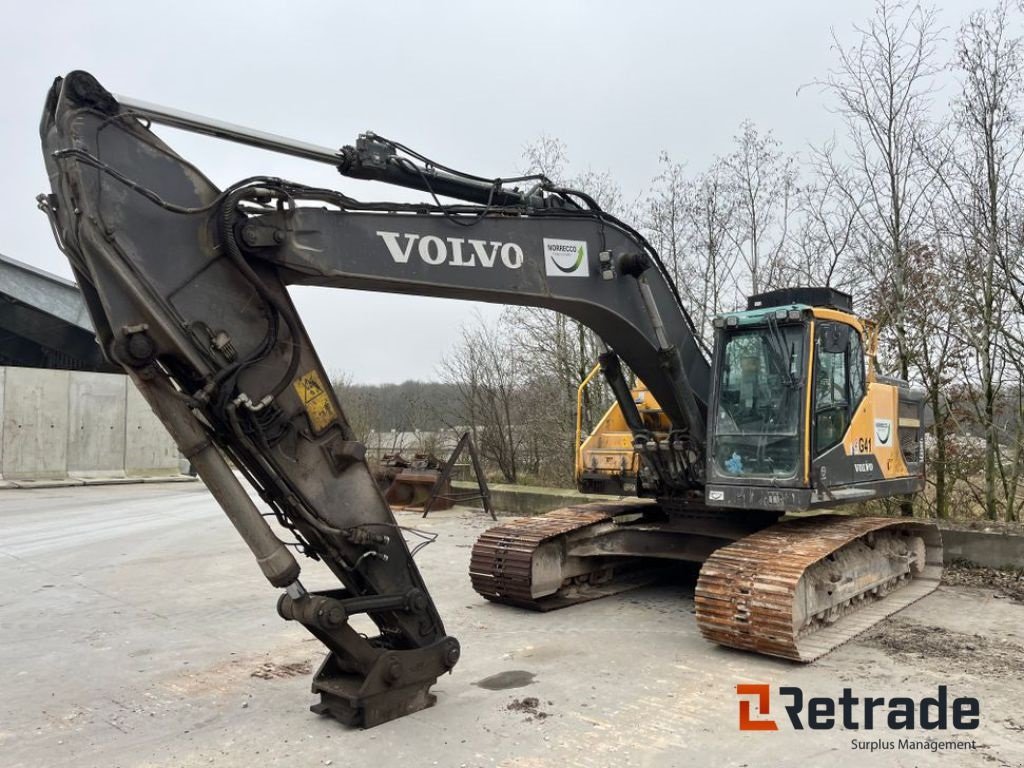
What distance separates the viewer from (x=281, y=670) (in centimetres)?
553

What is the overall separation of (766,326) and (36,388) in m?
20.4

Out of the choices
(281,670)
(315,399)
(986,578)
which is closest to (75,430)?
(281,670)

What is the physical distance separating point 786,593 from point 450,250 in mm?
3199

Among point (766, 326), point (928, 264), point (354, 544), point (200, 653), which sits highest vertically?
point (928, 264)

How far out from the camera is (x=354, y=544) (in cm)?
449

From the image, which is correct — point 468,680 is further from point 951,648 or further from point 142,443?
point 142,443

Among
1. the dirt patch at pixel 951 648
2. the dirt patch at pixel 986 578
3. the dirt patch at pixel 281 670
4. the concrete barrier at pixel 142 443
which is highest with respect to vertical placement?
the concrete barrier at pixel 142 443

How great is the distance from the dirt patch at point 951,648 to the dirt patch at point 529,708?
8.97 feet

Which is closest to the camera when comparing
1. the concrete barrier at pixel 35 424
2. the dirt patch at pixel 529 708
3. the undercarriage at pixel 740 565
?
the dirt patch at pixel 529 708

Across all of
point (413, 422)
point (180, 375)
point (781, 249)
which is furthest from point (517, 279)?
point (413, 422)

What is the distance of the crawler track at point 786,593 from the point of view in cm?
557

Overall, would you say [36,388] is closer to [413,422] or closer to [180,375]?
[413,422]

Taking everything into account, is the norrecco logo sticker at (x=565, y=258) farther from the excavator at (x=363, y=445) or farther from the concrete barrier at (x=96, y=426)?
the concrete barrier at (x=96, y=426)

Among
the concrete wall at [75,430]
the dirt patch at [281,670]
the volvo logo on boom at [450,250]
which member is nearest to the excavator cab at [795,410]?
the volvo logo on boom at [450,250]
